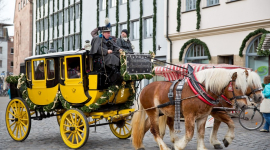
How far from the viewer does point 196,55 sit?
1923cm

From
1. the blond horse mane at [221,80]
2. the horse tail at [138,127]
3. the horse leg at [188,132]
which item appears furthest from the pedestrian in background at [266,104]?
the horse leg at [188,132]

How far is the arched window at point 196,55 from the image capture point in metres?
18.7

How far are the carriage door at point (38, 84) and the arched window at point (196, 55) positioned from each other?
11916 millimetres

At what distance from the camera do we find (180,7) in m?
19.5

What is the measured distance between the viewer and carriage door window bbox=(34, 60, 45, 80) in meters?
8.07

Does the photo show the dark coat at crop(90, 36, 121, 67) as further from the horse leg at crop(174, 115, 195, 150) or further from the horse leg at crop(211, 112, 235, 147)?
the horse leg at crop(211, 112, 235, 147)

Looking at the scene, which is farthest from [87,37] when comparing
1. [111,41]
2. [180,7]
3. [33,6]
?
[111,41]

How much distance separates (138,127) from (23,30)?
4363 centimetres

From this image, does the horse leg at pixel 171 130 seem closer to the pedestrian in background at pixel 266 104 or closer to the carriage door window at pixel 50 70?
the carriage door window at pixel 50 70

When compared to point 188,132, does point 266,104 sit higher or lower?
higher

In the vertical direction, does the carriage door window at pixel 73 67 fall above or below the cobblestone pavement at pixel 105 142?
above

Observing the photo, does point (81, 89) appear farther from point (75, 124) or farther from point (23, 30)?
point (23, 30)

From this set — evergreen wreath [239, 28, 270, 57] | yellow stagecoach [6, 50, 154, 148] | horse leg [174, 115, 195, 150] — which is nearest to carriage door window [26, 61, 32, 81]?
yellow stagecoach [6, 50, 154, 148]

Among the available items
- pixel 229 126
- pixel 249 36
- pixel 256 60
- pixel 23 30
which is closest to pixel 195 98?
pixel 229 126
